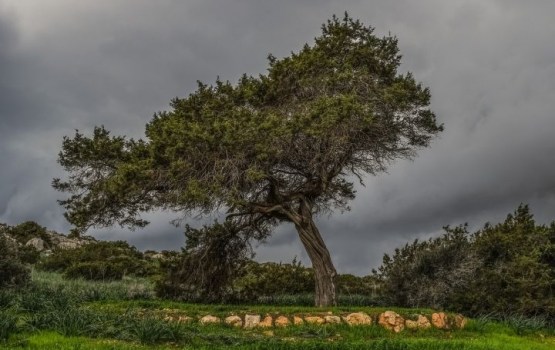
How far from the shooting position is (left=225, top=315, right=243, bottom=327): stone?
16.9 m

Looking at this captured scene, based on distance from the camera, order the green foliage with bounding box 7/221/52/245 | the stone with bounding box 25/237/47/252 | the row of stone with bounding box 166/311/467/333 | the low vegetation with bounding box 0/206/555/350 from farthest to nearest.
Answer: the green foliage with bounding box 7/221/52/245
the stone with bounding box 25/237/47/252
the row of stone with bounding box 166/311/467/333
the low vegetation with bounding box 0/206/555/350

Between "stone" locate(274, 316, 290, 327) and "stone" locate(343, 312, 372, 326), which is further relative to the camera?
"stone" locate(343, 312, 372, 326)

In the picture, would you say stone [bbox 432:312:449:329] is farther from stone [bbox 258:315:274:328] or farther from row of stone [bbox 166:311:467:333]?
stone [bbox 258:315:274:328]

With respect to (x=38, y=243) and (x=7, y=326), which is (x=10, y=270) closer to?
(x=7, y=326)

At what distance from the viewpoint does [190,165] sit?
64.7ft

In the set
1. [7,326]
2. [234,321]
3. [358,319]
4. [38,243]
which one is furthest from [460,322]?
[38,243]

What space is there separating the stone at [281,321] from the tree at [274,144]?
13.9 feet

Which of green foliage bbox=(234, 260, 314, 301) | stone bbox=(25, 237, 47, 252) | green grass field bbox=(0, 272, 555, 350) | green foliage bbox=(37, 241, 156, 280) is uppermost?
stone bbox=(25, 237, 47, 252)

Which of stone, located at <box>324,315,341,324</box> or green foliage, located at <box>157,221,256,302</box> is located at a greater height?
green foliage, located at <box>157,221,256,302</box>

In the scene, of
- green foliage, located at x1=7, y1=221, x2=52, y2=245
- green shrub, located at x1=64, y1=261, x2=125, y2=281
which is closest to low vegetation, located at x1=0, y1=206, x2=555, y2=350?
green shrub, located at x1=64, y1=261, x2=125, y2=281

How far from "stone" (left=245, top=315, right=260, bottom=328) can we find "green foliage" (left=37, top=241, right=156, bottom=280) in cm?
1482

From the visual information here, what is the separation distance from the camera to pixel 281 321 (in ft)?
55.1

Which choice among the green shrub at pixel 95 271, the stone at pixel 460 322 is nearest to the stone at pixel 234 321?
the stone at pixel 460 322

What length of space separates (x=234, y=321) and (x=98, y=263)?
18086 millimetres
